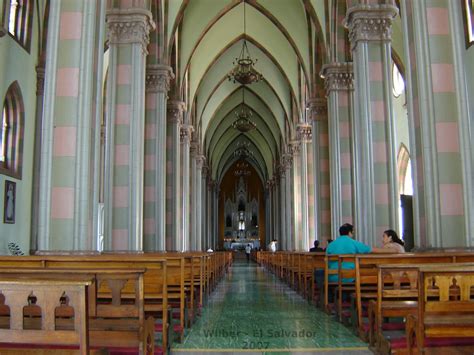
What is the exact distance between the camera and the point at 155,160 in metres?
17.4

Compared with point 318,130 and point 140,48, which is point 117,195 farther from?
point 318,130

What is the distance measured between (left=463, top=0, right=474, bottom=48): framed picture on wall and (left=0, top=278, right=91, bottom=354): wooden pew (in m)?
14.5

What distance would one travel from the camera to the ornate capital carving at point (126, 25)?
558 inches

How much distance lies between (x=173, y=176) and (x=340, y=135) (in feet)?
25.4

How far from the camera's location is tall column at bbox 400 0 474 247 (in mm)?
8461

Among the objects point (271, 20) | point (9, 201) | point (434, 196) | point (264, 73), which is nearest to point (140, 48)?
point (9, 201)

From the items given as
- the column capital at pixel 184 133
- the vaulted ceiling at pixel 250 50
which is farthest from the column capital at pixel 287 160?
the column capital at pixel 184 133

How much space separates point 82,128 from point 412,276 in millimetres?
6361

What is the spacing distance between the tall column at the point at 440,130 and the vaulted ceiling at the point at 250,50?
1050 cm

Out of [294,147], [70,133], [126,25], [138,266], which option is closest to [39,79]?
[126,25]

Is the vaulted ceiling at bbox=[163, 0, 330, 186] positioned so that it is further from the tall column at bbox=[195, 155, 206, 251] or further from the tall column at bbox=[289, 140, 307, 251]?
the tall column at bbox=[195, 155, 206, 251]

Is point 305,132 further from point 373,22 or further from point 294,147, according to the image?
point 373,22

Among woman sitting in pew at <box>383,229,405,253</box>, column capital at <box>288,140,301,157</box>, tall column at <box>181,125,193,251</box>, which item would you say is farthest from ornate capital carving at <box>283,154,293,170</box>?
woman sitting in pew at <box>383,229,405,253</box>

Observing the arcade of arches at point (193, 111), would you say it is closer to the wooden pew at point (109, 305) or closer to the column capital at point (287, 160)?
the column capital at point (287, 160)
